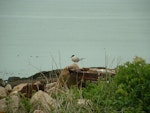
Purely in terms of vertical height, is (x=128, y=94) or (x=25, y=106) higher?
(x=128, y=94)

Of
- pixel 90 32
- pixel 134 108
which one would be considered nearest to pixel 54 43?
pixel 90 32

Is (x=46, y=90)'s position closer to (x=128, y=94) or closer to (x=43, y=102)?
(x=43, y=102)

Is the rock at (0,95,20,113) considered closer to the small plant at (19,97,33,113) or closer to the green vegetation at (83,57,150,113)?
the small plant at (19,97,33,113)

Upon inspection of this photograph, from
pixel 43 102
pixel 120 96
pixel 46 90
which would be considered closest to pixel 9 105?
pixel 43 102

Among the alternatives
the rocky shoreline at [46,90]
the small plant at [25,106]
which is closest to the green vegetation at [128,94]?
the rocky shoreline at [46,90]

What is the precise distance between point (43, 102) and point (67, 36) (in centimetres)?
592

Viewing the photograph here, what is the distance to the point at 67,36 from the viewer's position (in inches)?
372

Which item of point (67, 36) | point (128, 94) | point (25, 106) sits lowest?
point (25, 106)

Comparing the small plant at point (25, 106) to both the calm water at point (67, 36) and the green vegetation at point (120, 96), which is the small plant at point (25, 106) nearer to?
the green vegetation at point (120, 96)

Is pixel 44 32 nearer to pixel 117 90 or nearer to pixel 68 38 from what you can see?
pixel 68 38

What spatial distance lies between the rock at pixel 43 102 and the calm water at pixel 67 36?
379mm

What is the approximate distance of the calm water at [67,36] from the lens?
6.66 metres

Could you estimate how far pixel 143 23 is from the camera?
432 inches

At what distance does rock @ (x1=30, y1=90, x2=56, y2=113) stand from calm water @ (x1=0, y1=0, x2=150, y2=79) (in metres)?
0.38
